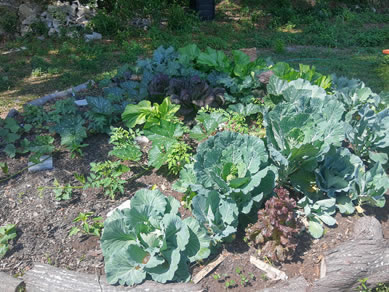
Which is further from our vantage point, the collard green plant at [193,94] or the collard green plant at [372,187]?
the collard green plant at [193,94]

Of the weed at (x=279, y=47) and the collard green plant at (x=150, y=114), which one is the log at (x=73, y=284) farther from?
the weed at (x=279, y=47)

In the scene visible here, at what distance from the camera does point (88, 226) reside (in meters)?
2.84

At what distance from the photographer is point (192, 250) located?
2.62 meters

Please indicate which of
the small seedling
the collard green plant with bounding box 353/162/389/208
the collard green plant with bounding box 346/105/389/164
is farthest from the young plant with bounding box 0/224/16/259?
the collard green plant with bounding box 346/105/389/164

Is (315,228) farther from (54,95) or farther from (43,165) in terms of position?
(54,95)

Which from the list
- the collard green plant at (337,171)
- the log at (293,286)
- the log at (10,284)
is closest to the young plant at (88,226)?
the log at (10,284)

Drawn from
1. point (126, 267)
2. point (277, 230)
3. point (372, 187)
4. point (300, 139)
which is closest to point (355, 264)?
point (277, 230)

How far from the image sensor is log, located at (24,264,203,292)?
7.91ft

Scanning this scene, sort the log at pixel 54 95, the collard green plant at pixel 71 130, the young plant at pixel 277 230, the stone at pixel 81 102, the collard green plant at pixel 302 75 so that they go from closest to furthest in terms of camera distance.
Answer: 1. the young plant at pixel 277 230
2. the collard green plant at pixel 71 130
3. the collard green plant at pixel 302 75
4. the stone at pixel 81 102
5. the log at pixel 54 95

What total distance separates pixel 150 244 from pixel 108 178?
799 mm

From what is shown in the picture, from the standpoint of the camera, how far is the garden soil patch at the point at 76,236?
Answer: 2.61 m

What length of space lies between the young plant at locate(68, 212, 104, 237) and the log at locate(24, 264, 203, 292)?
342 millimetres

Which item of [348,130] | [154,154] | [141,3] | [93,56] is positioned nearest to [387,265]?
[348,130]

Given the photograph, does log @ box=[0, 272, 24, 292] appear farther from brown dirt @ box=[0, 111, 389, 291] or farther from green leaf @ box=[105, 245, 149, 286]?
green leaf @ box=[105, 245, 149, 286]
